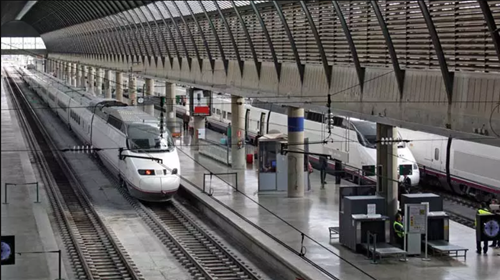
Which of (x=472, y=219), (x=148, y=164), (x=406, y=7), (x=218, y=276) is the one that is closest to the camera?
(x=406, y=7)

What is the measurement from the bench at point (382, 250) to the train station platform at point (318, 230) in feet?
0.70

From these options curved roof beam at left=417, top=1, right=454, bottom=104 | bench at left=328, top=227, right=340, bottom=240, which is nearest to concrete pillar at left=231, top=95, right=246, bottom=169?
bench at left=328, top=227, right=340, bottom=240

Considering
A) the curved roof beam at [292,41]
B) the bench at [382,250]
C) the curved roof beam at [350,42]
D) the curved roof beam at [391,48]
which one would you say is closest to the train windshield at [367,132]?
the curved roof beam at [292,41]

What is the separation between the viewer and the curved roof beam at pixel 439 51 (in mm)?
18219

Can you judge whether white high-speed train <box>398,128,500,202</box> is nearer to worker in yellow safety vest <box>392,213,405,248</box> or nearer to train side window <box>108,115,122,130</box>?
worker in yellow safety vest <box>392,213,405,248</box>

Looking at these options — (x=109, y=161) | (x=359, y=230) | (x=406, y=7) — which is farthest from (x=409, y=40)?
(x=109, y=161)

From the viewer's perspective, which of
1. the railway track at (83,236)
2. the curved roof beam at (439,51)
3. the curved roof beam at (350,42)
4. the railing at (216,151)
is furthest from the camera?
the railing at (216,151)

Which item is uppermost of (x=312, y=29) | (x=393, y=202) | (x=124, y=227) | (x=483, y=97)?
(x=312, y=29)

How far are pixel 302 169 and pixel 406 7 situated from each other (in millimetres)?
13290

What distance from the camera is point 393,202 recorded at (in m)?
24.4

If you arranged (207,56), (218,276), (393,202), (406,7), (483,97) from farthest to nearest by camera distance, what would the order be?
(207,56) < (393,202) < (218,276) < (406,7) < (483,97)

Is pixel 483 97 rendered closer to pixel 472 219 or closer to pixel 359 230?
pixel 359 230

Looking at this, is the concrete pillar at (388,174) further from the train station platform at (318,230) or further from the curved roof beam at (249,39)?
the curved roof beam at (249,39)

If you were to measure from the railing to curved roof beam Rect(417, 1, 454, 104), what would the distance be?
2257cm
